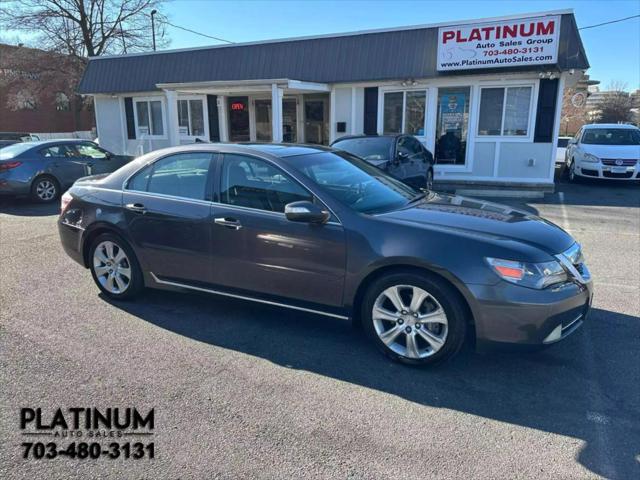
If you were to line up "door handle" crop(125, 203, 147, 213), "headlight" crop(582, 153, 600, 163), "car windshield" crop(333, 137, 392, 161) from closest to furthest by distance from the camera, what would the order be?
"door handle" crop(125, 203, 147, 213)
"car windshield" crop(333, 137, 392, 161)
"headlight" crop(582, 153, 600, 163)

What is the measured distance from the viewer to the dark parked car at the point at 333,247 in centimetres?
316

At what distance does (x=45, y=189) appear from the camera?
1061cm

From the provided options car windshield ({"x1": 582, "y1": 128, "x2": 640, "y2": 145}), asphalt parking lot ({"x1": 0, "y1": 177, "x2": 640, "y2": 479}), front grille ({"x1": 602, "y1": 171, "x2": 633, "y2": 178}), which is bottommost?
asphalt parking lot ({"x1": 0, "y1": 177, "x2": 640, "y2": 479})

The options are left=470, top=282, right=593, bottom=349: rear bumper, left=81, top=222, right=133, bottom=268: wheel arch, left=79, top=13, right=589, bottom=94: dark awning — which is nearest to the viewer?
left=470, top=282, right=593, bottom=349: rear bumper

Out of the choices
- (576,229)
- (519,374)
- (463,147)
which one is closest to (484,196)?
(463,147)

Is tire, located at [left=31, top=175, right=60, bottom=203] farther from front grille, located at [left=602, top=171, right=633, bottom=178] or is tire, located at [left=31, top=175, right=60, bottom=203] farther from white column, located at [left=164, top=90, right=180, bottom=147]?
front grille, located at [left=602, top=171, right=633, bottom=178]

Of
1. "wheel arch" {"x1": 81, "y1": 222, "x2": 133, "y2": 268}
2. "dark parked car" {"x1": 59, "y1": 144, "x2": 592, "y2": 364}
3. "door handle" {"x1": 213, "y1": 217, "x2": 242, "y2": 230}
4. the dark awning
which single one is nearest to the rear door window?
"dark parked car" {"x1": 59, "y1": 144, "x2": 592, "y2": 364}

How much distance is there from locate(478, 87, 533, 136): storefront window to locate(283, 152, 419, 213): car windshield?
892 cm

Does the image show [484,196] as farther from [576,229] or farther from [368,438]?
[368,438]

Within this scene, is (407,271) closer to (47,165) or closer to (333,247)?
(333,247)

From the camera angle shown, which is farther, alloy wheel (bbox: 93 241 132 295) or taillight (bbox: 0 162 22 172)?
taillight (bbox: 0 162 22 172)

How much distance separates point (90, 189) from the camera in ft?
15.7

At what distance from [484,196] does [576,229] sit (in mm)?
4001

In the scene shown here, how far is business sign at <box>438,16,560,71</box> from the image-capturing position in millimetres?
10766
